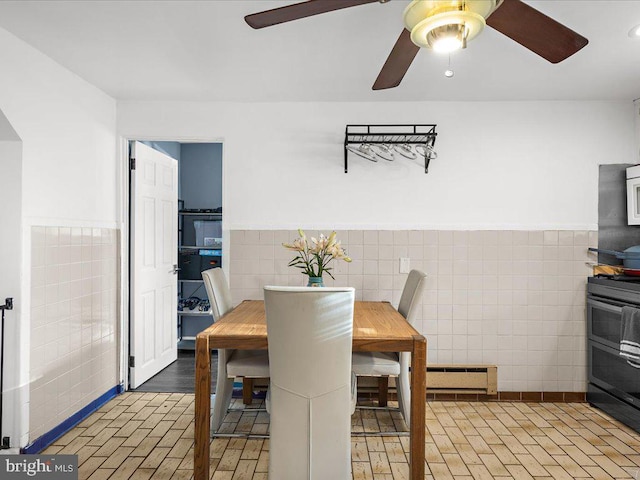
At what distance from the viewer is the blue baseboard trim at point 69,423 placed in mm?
2598

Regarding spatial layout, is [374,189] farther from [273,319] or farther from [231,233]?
[273,319]

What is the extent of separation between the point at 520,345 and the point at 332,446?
6.75ft

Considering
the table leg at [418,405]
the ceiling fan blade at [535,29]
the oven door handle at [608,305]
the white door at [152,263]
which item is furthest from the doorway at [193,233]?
→ the ceiling fan blade at [535,29]

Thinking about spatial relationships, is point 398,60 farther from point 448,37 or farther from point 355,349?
point 355,349

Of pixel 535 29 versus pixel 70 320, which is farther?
pixel 70 320

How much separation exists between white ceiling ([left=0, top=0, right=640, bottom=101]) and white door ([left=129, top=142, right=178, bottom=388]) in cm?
68

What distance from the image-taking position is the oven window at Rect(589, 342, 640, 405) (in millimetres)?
2955

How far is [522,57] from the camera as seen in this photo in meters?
2.72

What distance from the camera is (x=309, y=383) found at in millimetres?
2098

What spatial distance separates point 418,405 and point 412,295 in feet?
2.68

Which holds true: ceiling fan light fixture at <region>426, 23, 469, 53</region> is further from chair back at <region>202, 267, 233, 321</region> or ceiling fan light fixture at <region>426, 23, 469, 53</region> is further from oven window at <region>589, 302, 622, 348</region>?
oven window at <region>589, 302, 622, 348</region>

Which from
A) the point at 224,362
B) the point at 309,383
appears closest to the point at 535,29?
the point at 309,383

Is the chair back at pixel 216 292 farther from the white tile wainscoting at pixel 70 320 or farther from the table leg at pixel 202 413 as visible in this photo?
the white tile wainscoting at pixel 70 320

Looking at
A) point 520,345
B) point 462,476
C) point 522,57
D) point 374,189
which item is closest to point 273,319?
point 462,476
